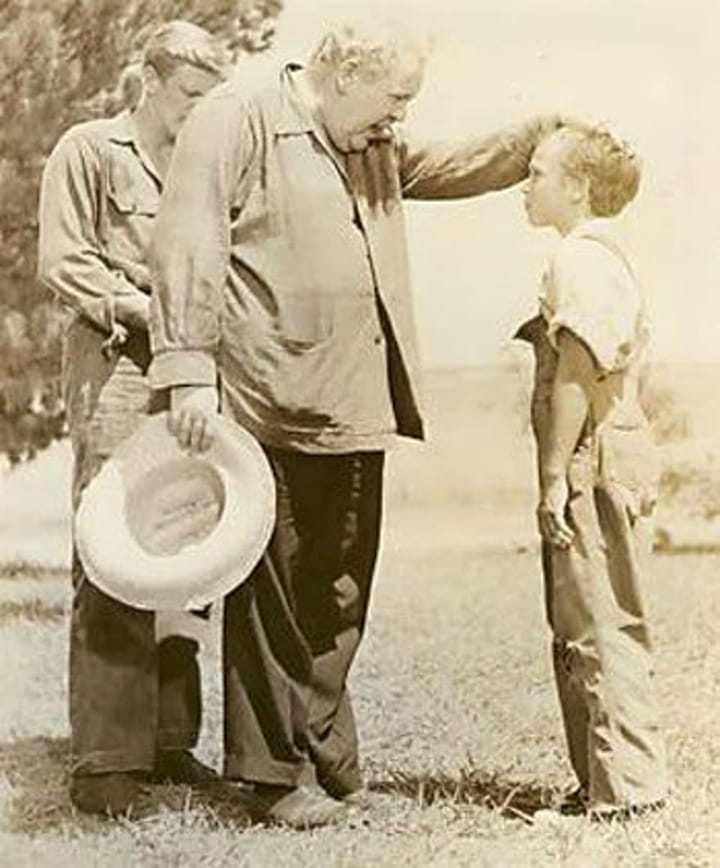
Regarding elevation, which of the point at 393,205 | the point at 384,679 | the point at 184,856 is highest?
the point at 393,205

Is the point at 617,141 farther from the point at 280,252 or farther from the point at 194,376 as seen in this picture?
the point at 194,376

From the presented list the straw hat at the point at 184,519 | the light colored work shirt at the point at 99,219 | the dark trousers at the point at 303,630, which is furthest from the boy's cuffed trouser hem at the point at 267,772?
the light colored work shirt at the point at 99,219

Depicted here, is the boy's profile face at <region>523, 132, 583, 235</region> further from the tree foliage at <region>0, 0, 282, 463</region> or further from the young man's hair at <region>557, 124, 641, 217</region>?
the tree foliage at <region>0, 0, 282, 463</region>

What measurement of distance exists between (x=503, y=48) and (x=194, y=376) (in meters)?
0.40

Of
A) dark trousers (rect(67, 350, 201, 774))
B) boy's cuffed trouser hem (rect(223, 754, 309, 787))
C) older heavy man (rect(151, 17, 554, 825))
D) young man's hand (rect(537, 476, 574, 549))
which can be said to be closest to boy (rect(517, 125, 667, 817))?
young man's hand (rect(537, 476, 574, 549))

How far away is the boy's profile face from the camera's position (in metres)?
1.64

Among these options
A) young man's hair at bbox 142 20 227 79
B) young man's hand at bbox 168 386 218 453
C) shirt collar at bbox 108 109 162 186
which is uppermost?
young man's hair at bbox 142 20 227 79

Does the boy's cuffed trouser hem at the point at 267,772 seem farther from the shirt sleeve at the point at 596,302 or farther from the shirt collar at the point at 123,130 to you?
the shirt collar at the point at 123,130

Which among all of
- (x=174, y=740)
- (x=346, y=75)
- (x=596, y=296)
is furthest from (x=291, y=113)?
(x=174, y=740)

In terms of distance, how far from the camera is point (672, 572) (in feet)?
5.42

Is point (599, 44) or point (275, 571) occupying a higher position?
point (599, 44)

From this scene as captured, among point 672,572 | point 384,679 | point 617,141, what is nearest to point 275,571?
point 384,679

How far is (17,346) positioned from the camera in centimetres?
168

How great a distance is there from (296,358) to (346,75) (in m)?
0.25
